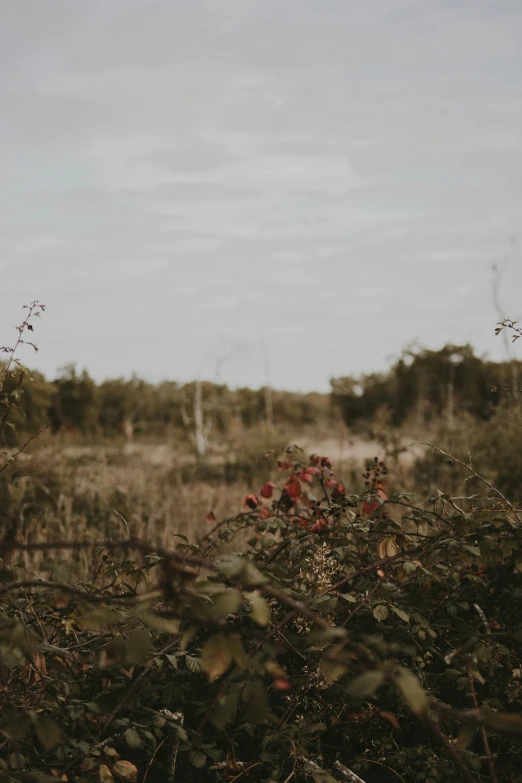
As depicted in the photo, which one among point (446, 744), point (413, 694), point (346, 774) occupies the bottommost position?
point (346, 774)

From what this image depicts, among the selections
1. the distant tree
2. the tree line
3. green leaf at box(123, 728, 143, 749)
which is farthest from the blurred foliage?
green leaf at box(123, 728, 143, 749)

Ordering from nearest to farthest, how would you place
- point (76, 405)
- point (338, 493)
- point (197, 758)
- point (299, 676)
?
point (197, 758) < point (299, 676) < point (338, 493) < point (76, 405)

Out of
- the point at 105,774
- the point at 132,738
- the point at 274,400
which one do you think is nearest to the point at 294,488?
the point at 132,738

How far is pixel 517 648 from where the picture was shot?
2.22 metres

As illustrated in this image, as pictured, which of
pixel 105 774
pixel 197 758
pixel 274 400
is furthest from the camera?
pixel 274 400

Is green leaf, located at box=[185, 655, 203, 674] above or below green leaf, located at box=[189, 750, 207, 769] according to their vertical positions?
above

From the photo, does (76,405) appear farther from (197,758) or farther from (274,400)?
(197,758)

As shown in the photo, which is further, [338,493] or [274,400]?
[274,400]

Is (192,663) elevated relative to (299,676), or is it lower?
elevated

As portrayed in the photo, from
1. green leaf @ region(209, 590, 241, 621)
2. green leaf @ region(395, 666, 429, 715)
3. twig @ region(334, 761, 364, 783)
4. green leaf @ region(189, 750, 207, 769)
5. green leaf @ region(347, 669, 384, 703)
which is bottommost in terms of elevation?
twig @ region(334, 761, 364, 783)

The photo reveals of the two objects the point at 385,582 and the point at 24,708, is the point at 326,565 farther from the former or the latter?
the point at 24,708

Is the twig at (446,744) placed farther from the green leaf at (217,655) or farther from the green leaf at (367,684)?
the green leaf at (217,655)

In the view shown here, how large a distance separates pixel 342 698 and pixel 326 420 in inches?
1022

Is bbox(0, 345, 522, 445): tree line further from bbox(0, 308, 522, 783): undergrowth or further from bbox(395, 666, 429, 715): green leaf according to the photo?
bbox(395, 666, 429, 715): green leaf
